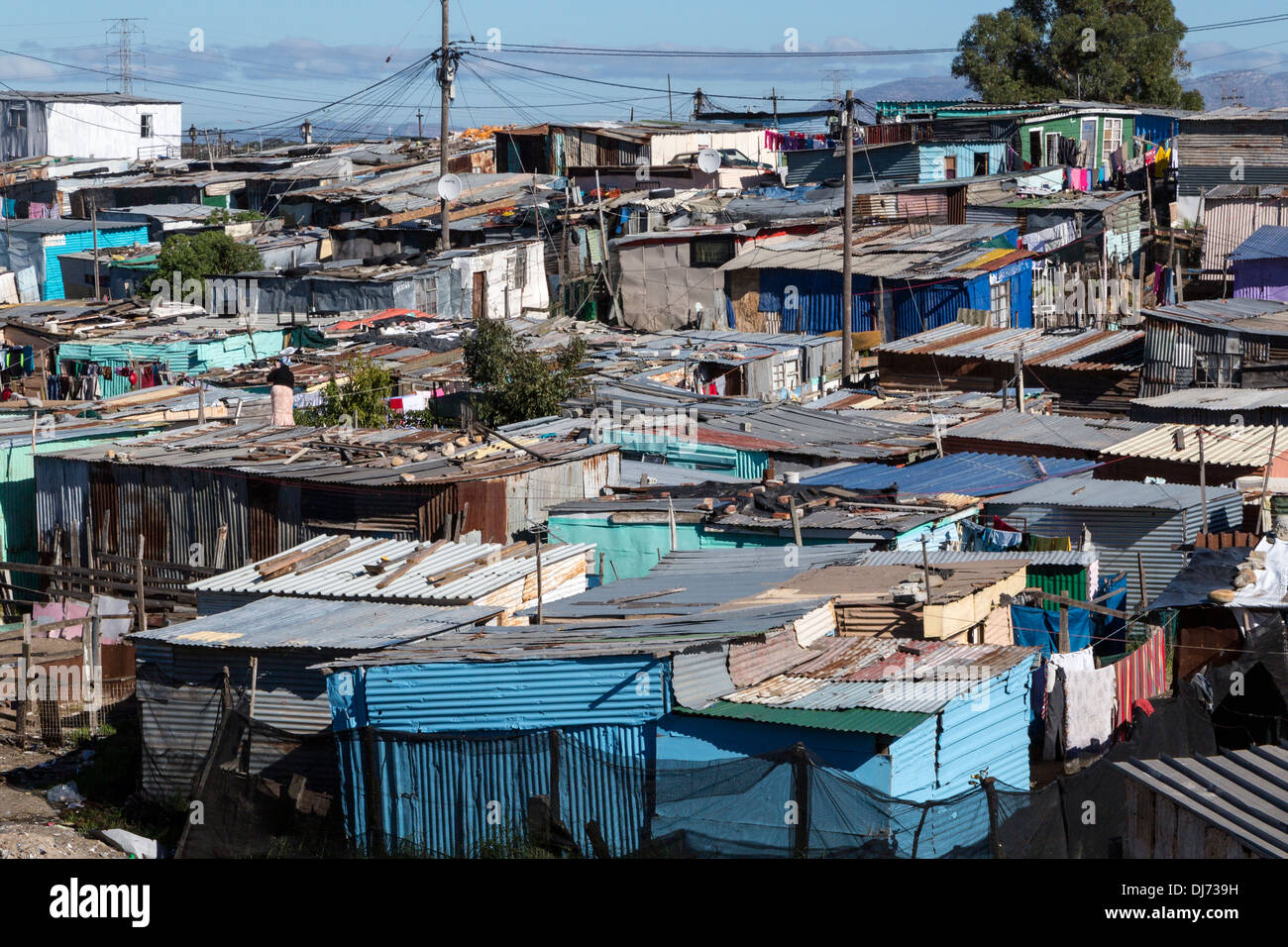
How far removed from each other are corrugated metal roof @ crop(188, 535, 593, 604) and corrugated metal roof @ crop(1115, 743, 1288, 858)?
6.90 metres

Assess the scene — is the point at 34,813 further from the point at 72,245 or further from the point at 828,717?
the point at 72,245

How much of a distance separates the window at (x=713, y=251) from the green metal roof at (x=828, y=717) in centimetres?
2415

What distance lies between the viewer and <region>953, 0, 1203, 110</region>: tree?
2328 inches

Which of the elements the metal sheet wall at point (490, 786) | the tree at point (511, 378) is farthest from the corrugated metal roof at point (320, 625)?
the tree at point (511, 378)

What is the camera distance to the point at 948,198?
36094 millimetres

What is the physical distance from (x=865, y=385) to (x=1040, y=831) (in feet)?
62.7

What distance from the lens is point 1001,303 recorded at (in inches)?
1235

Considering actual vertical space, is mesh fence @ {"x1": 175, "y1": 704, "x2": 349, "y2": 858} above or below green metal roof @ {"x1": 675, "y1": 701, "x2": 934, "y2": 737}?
below

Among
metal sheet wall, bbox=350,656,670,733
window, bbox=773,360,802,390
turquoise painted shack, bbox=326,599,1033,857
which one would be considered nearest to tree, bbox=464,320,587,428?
window, bbox=773,360,802,390

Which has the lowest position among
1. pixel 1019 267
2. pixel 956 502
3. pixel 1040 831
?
pixel 1040 831

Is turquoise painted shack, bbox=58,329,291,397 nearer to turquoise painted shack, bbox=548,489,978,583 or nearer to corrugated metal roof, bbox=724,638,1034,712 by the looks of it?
turquoise painted shack, bbox=548,489,978,583

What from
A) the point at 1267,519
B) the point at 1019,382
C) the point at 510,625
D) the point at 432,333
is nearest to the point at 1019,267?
A: the point at 1019,382

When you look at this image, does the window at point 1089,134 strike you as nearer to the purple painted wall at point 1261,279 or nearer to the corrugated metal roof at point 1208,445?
the purple painted wall at point 1261,279
